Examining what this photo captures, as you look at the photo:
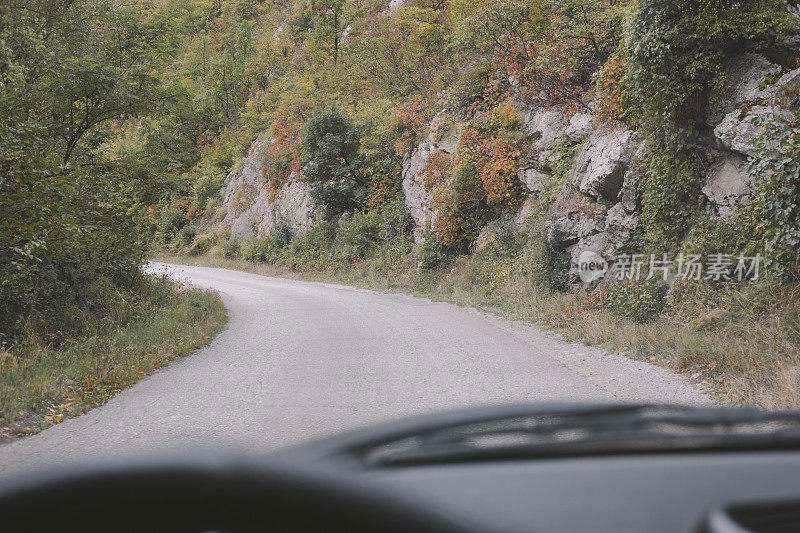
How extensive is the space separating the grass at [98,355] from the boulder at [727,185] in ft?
30.5

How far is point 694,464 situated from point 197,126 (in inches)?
1733

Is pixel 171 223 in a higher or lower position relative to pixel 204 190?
lower

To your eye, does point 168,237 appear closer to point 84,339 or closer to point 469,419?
point 84,339

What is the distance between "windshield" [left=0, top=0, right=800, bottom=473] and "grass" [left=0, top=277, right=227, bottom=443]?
0.16 feet

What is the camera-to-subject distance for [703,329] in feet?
25.4

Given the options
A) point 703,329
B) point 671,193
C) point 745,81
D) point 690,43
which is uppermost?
point 690,43

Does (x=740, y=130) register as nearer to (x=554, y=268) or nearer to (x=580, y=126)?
(x=554, y=268)

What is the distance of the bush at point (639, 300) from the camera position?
9.17 metres

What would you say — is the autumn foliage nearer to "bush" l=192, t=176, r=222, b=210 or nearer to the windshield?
"bush" l=192, t=176, r=222, b=210

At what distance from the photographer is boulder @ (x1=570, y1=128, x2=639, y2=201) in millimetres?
11016

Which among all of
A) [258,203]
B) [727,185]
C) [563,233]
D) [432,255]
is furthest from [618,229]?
[258,203]

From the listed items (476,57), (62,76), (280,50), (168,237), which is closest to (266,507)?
(62,76)

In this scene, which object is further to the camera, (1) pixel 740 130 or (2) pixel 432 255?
(2) pixel 432 255

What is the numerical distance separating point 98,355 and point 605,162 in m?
10.4
